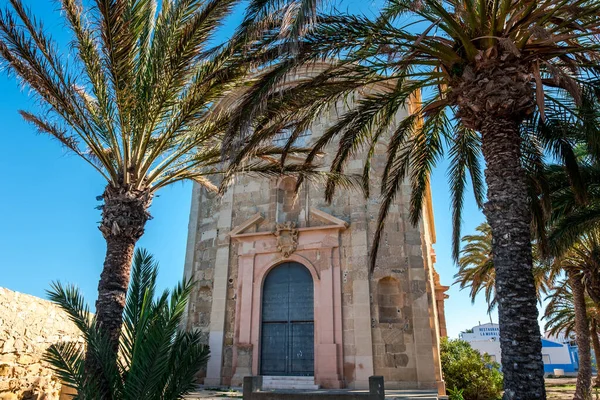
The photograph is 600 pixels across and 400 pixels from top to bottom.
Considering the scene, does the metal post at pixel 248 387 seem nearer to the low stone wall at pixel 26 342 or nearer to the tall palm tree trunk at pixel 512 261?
the low stone wall at pixel 26 342

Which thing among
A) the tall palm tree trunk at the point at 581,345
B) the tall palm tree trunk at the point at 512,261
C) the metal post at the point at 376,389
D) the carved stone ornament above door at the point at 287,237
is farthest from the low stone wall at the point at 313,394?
the tall palm tree trunk at the point at 581,345

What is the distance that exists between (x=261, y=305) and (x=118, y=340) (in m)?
6.42

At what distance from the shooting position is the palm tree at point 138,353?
18.8 ft

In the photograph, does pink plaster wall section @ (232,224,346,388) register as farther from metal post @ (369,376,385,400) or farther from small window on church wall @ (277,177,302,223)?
metal post @ (369,376,385,400)

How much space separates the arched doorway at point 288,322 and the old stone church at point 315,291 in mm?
27

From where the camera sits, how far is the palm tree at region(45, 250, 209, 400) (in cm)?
572

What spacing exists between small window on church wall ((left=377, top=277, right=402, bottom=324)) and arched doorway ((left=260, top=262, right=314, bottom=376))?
1.88m

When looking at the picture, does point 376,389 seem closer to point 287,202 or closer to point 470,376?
point 287,202

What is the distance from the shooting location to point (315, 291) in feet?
40.3

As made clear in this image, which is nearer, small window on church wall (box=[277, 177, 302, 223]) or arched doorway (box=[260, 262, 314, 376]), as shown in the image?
arched doorway (box=[260, 262, 314, 376])

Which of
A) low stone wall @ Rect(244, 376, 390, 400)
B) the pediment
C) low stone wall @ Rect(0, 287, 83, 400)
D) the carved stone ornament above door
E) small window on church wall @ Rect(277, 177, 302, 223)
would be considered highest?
small window on church wall @ Rect(277, 177, 302, 223)

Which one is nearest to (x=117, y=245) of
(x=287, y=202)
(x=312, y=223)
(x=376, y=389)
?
(x=376, y=389)

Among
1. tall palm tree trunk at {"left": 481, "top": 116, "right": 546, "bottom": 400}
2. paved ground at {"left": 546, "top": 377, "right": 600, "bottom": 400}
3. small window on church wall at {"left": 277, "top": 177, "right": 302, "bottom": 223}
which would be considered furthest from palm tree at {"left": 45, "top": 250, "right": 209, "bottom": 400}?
paved ground at {"left": 546, "top": 377, "right": 600, "bottom": 400}

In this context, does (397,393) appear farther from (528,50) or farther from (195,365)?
(528,50)
